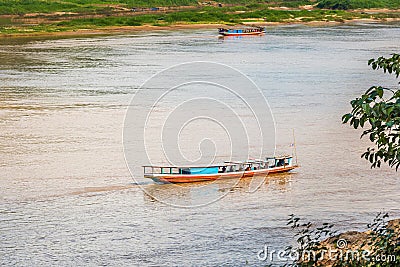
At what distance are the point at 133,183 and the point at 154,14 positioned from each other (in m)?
46.6

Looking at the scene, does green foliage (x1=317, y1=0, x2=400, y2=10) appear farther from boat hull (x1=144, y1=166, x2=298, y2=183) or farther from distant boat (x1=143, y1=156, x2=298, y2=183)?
boat hull (x1=144, y1=166, x2=298, y2=183)

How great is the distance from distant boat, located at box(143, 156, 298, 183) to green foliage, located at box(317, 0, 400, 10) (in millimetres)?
53825

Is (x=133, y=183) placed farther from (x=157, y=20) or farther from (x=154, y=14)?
(x=154, y=14)

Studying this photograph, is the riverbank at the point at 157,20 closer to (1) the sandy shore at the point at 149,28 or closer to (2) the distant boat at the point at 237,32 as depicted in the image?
(1) the sandy shore at the point at 149,28

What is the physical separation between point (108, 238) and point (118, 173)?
11.8 feet

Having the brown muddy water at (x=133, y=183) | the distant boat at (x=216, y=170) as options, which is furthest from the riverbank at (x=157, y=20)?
the distant boat at (x=216, y=170)

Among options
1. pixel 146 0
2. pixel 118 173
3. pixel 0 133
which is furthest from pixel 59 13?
pixel 118 173

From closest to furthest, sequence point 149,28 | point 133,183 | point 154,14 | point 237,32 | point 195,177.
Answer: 1. point 133,183
2. point 195,177
3. point 237,32
4. point 149,28
5. point 154,14

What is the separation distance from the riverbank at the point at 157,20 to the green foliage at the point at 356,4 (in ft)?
4.62

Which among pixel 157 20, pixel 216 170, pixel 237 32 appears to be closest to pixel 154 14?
pixel 157 20

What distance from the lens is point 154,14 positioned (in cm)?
5997

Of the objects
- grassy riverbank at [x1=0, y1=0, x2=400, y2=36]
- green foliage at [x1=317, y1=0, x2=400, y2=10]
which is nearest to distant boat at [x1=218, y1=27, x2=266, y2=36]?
grassy riverbank at [x1=0, y1=0, x2=400, y2=36]

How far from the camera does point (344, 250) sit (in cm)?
805

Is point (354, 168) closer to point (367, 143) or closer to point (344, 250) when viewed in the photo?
point (367, 143)
